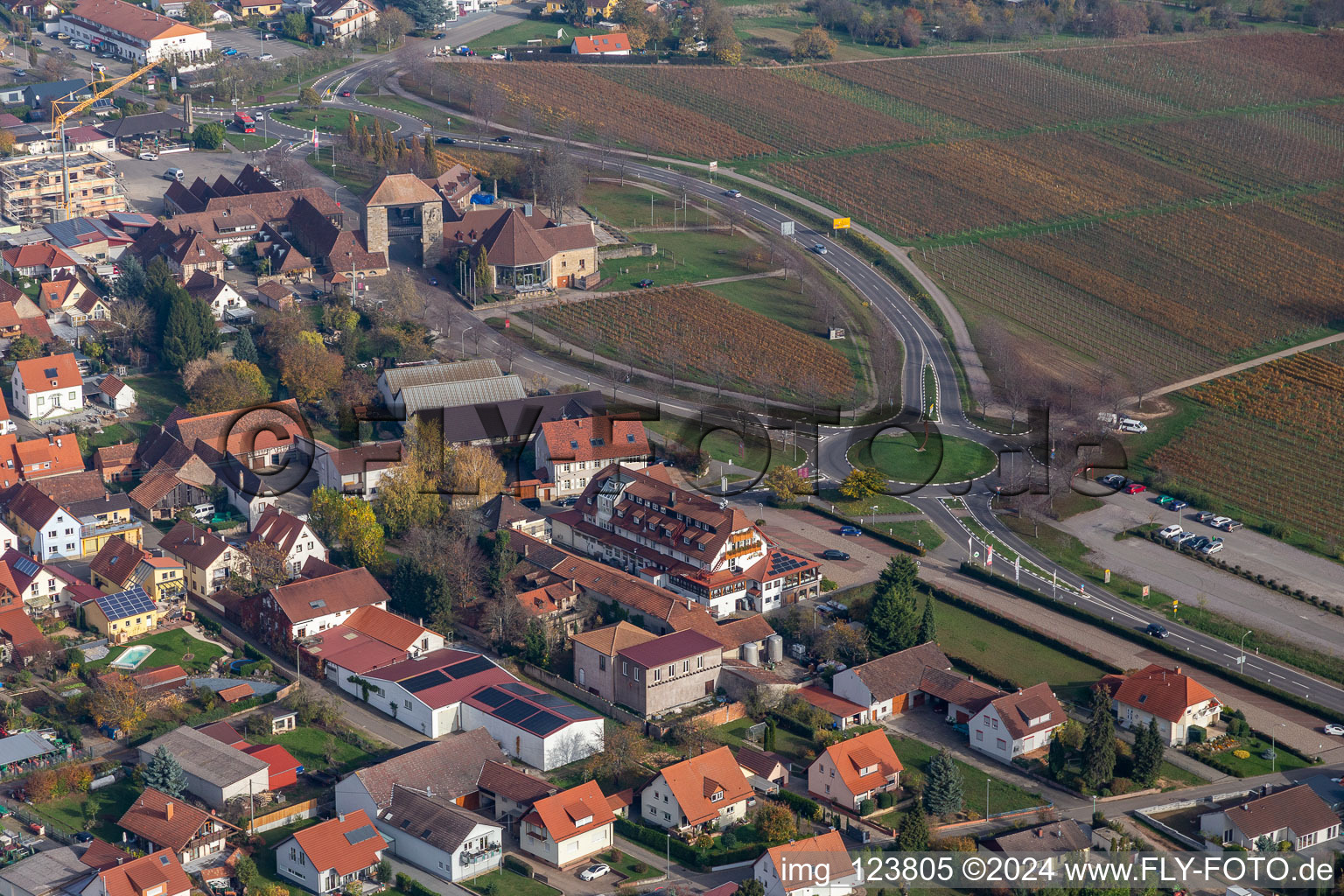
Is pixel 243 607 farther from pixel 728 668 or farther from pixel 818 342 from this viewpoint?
pixel 818 342

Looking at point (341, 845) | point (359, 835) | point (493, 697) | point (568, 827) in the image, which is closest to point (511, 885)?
point (568, 827)

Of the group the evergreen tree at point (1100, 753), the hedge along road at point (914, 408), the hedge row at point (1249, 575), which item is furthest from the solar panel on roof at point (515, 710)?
the hedge row at point (1249, 575)

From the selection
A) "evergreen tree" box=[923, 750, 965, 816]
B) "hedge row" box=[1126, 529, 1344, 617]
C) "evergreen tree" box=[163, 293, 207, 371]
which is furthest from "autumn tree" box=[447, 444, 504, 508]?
"hedge row" box=[1126, 529, 1344, 617]

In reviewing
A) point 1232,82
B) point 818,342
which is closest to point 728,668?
point 818,342

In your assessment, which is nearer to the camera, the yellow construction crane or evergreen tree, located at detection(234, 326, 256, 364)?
evergreen tree, located at detection(234, 326, 256, 364)

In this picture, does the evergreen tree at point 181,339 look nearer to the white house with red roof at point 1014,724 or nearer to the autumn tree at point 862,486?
the autumn tree at point 862,486

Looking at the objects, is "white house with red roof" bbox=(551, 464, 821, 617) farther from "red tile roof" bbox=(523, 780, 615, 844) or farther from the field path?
the field path

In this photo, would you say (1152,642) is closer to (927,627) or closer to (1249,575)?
(1249,575)
